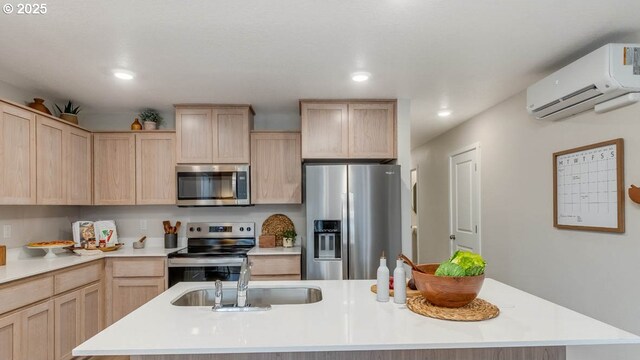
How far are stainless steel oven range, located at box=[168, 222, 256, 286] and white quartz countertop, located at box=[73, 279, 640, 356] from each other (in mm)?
1709

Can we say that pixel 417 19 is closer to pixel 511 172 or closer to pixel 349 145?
pixel 349 145

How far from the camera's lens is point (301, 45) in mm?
2320

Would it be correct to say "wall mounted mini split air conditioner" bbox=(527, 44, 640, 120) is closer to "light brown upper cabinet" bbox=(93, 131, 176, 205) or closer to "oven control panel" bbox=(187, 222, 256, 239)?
"oven control panel" bbox=(187, 222, 256, 239)

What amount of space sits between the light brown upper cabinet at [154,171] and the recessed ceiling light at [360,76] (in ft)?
6.70

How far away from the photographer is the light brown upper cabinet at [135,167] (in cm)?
379

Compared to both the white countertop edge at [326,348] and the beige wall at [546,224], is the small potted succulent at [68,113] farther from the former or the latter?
the beige wall at [546,224]

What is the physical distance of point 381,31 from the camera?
6.97ft

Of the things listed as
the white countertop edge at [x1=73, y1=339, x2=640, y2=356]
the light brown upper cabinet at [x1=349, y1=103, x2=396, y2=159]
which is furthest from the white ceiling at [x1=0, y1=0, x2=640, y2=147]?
the white countertop edge at [x1=73, y1=339, x2=640, y2=356]

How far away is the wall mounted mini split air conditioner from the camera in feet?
6.86

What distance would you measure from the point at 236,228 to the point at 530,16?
3.21 m

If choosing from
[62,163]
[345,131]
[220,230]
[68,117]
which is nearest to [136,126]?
[68,117]

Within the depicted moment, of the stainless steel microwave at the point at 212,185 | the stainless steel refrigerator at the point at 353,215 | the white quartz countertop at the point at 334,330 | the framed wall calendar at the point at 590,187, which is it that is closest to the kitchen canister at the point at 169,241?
the stainless steel microwave at the point at 212,185

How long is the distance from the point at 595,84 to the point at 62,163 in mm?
4080

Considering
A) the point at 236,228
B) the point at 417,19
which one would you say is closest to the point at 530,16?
the point at 417,19
